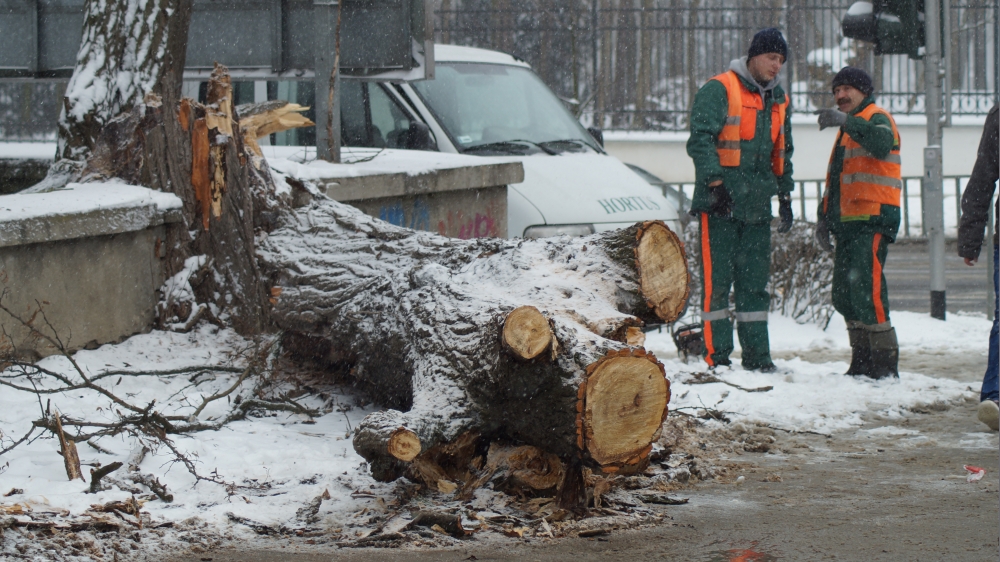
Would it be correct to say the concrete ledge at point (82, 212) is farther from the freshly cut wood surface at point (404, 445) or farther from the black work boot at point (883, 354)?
the black work boot at point (883, 354)

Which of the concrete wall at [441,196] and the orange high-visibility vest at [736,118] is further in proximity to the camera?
the orange high-visibility vest at [736,118]

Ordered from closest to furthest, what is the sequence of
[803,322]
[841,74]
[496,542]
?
[496,542] → [841,74] → [803,322]

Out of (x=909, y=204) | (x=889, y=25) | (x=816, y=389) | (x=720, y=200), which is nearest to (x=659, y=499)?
(x=816, y=389)

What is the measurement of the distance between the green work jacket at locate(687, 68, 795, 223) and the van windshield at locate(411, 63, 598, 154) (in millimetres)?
1899

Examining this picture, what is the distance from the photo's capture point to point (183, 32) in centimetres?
627

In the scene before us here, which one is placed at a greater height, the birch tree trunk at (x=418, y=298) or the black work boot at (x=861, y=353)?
the birch tree trunk at (x=418, y=298)

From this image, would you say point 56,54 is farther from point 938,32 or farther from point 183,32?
point 938,32

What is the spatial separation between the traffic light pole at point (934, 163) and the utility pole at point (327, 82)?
4.81 m

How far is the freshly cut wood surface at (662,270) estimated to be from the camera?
173 inches

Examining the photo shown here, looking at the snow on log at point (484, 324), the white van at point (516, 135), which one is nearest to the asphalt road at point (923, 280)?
the white van at point (516, 135)

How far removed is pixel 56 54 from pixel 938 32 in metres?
6.78

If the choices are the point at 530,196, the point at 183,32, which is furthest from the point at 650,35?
the point at 183,32

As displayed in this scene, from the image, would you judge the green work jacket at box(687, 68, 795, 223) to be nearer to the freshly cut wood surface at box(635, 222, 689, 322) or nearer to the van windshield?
the van windshield

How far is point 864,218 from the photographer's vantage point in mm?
6566
